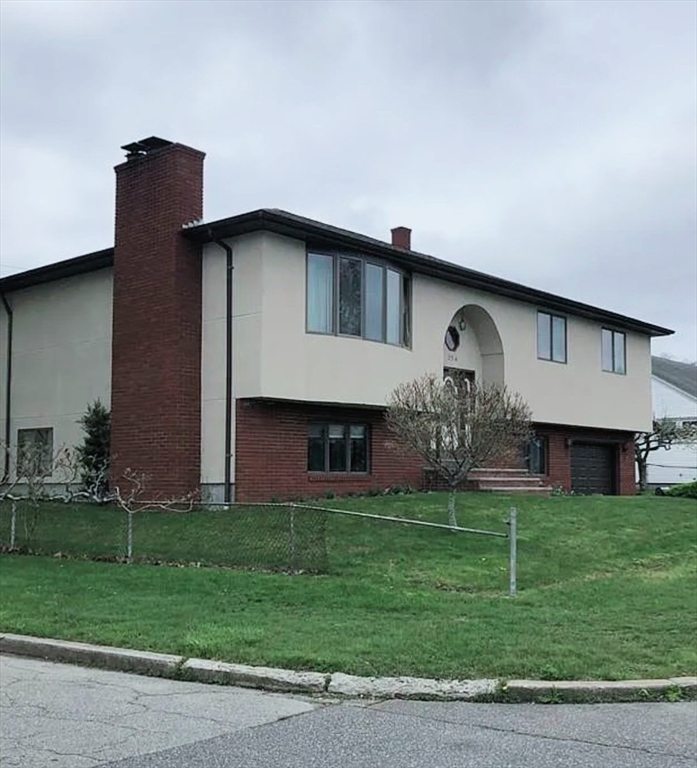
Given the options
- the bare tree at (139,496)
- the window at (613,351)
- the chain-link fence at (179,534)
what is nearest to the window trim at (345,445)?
the bare tree at (139,496)

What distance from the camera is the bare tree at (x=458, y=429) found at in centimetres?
1603

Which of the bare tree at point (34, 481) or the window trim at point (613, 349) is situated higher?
the window trim at point (613, 349)

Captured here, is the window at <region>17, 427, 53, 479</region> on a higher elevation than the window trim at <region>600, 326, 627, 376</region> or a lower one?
lower

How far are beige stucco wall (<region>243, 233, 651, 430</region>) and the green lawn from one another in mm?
3332

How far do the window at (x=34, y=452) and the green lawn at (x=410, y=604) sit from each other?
1776 millimetres

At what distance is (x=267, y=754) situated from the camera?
598 centimetres

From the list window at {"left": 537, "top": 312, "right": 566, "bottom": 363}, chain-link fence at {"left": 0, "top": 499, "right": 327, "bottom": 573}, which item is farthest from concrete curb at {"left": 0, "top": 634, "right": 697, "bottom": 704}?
window at {"left": 537, "top": 312, "right": 566, "bottom": 363}

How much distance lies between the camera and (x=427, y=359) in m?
22.5

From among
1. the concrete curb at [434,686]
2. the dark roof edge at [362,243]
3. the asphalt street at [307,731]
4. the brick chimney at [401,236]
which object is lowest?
the asphalt street at [307,731]

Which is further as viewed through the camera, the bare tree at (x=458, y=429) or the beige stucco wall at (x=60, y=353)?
the beige stucco wall at (x=60, y=353)

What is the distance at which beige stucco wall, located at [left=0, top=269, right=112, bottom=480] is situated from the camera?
2231 cm

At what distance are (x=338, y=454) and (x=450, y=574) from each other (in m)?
8.50

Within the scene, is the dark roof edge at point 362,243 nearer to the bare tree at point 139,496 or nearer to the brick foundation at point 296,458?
the brick foundation at point 296,458

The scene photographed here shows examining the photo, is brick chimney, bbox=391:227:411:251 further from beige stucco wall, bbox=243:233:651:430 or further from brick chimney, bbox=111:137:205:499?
brick chimney, bbox=111:137:205:499
